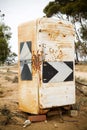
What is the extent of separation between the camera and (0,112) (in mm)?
5504

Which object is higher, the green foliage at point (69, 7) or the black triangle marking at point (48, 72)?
the green foliage at point (69, 7)

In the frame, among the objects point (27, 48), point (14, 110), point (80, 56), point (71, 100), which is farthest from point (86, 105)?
point (80, 56)

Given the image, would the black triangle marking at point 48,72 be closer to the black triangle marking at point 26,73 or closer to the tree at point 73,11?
the black triangle marking at point 26,73

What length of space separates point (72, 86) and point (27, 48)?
1139 millimetres

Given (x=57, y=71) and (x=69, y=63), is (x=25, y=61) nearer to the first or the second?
(x=57, y=71)

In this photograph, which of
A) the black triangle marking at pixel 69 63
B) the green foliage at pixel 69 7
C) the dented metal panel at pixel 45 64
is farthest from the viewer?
the green foliage at pixel 69 7

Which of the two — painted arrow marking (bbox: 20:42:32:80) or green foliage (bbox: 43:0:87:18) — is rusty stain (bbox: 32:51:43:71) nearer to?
painted arrow marking (bbox: 20:42:32:80)

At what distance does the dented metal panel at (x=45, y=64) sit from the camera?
5.09m

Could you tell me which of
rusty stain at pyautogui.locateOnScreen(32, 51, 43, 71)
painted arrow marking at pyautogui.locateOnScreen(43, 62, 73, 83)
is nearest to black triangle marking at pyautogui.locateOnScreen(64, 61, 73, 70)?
painted arrow marking at pyautogui.locateOnScreen(43, 62, 73, 83)

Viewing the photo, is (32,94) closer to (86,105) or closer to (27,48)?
(27,48)

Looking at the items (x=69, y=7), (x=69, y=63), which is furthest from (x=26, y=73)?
(x=69, y=7)

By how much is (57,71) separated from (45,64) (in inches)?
12.7

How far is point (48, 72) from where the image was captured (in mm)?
5219

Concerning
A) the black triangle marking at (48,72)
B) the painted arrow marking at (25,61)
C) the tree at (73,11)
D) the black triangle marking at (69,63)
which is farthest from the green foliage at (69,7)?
the black triangle marking at (48,72)
